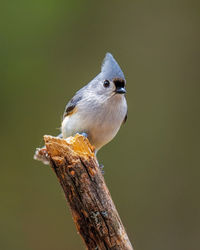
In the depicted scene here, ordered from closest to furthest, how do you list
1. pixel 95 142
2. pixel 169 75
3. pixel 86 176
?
pixel 86 176 → pixel 95 142 → pixel 169 75

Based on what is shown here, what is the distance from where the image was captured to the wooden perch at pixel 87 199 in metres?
1.52

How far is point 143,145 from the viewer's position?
3967 mm

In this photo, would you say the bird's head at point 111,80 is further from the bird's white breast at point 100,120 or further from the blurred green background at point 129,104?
the blurred green background at point 129,104

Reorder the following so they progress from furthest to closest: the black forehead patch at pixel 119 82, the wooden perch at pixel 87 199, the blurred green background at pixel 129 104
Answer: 1. the blurred green background at pixel 129 104
2. the black forehead patch at pixel 119 82
3. the wooden perch at pixel 87 199

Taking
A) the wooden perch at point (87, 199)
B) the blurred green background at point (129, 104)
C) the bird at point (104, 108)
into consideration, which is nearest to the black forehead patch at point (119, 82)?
the bird at point (104, 108)

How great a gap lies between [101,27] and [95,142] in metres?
2.17

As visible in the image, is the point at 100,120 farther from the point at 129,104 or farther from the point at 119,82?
the point at 129,104

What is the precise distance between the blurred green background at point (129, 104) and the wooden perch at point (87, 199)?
2.23 meters

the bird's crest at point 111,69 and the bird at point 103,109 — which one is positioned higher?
the bird's crest at point 111,69

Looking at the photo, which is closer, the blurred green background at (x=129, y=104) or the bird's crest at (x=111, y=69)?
the bird's crest at (x=111, y=69)

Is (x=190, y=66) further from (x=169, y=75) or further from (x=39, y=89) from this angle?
(x=39, y=89)

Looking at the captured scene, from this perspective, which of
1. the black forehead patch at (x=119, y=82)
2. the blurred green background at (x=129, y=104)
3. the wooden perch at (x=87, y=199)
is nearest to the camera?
the wooden perch at (x=87, y=199)

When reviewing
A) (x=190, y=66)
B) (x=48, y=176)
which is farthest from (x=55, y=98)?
(x=190, y=66)

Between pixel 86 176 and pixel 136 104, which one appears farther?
pixel 136 104
